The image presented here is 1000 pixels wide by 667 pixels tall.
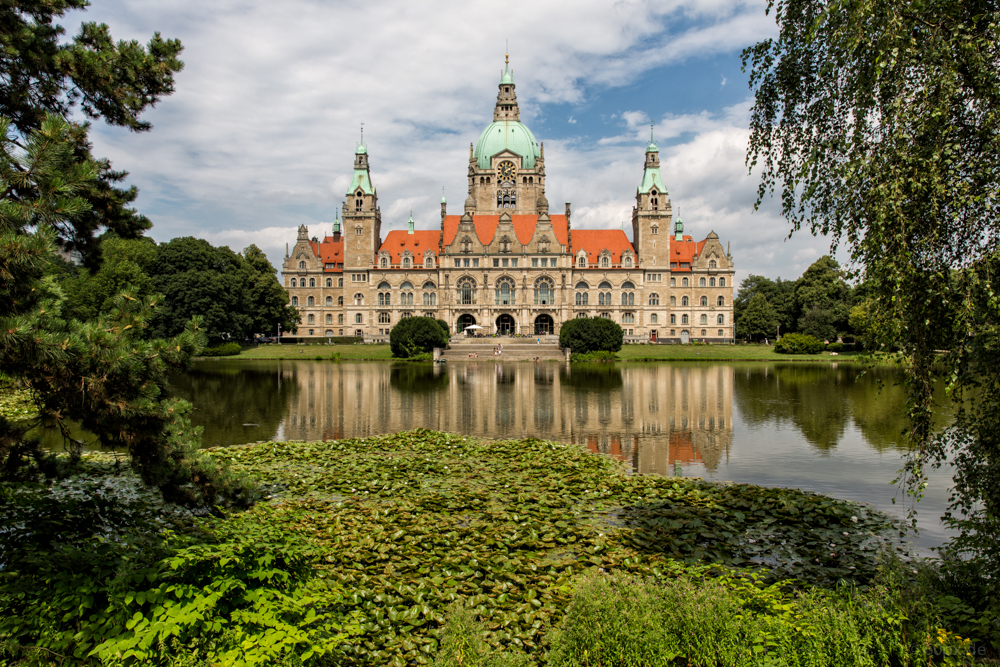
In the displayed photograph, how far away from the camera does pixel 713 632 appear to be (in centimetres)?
459

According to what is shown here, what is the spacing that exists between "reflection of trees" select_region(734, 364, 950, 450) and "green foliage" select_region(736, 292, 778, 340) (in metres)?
34.5

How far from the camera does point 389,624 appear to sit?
18.0 feet

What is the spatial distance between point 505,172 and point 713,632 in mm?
74751

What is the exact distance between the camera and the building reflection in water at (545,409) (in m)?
14.8

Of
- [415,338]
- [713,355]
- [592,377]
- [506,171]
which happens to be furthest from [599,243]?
[592,377]

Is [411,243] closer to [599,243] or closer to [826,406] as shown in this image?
[599,243]

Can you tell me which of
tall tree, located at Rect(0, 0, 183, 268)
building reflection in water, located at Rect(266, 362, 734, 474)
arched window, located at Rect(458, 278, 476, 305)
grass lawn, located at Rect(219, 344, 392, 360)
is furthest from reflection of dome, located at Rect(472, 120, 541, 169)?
tall tree, located at Rect(0, 0, 183, 268)

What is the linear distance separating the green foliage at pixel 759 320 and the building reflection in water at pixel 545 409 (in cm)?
3633

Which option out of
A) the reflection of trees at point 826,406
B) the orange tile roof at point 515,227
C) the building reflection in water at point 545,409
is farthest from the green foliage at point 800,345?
the orange tile roof at point 515,227

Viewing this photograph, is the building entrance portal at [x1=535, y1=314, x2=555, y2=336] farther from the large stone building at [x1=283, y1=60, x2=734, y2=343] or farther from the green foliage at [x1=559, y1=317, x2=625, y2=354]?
the green foliage at [x1=559, y1=317, x2=625, y2=354]

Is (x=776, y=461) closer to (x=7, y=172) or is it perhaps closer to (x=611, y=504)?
(x=611, y=504)

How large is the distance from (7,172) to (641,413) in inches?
684

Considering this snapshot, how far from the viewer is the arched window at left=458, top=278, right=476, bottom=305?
69750mm

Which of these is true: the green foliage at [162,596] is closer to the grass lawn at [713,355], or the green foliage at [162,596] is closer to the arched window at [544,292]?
the grass lawn at [713,355]
